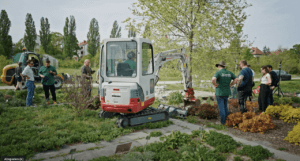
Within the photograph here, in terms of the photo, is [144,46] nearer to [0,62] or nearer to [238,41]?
[238,41]

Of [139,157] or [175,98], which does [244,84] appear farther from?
[139,157]

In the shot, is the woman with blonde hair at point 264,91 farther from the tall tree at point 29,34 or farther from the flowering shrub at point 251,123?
the tall tree at point 29,34

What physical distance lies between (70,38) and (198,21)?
4200 centimetres

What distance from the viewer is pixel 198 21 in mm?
8211

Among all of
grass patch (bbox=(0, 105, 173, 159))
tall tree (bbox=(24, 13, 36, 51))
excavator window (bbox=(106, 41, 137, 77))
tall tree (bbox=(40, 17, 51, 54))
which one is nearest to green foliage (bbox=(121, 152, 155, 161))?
grass patch (bbox=(0, 105, 173, 159))

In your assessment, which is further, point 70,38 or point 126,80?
point 70,38

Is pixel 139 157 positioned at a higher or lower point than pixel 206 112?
lower

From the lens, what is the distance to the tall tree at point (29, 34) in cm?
3622

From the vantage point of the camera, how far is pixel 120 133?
4742mm

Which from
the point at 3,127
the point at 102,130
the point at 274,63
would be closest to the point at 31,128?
the point at 3,127

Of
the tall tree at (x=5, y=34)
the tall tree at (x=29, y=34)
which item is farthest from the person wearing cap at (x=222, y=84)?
the tall tree at (x=29, y=34)

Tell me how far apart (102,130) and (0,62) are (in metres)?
17.1

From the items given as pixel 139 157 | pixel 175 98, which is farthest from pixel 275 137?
pixel 175 98

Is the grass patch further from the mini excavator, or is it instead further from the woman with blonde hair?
the woman with blonde hair
